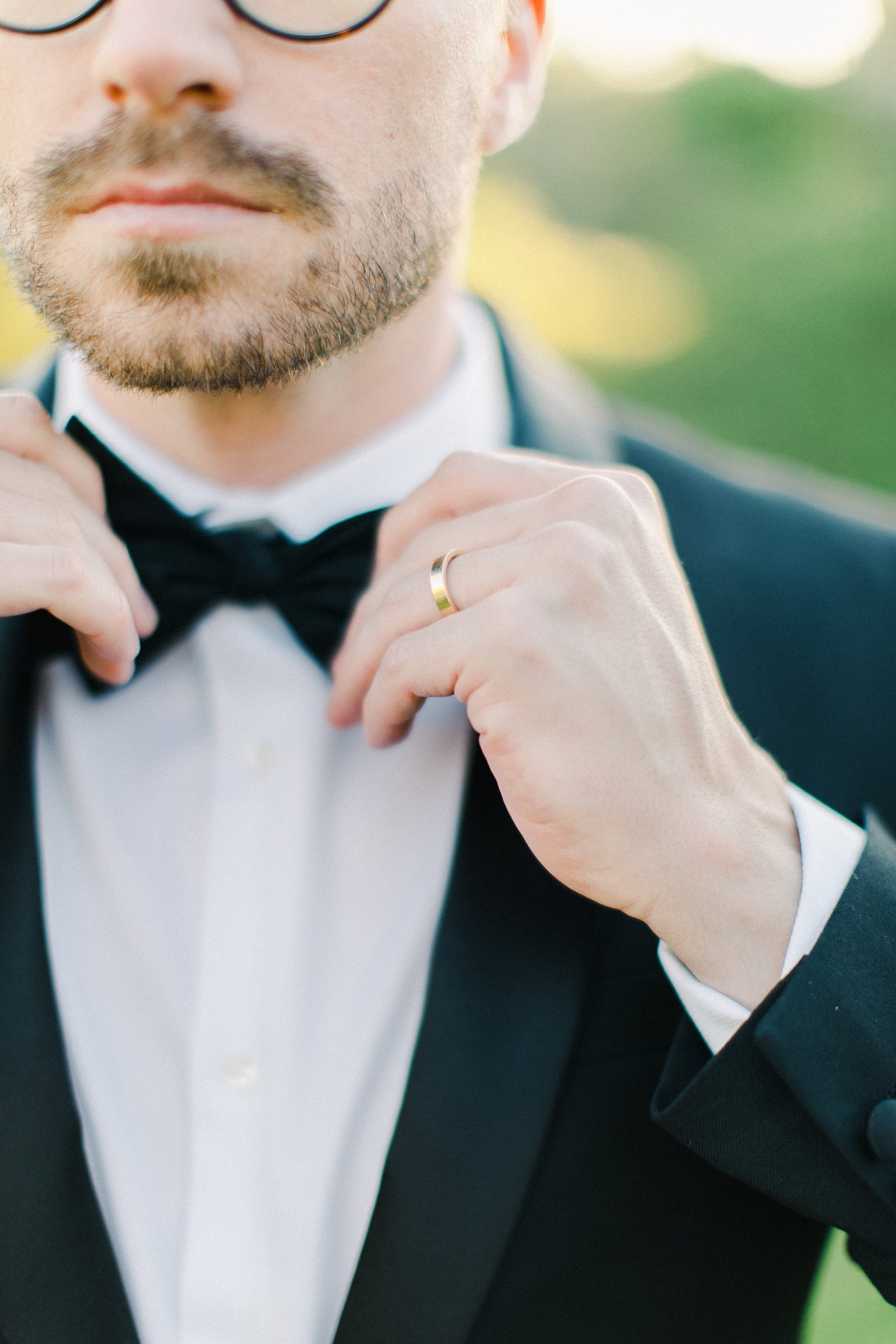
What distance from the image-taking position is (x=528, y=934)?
1396mm

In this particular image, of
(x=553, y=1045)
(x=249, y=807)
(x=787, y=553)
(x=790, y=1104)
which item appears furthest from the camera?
(x=787, y=553)

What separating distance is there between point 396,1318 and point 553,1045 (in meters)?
0.35

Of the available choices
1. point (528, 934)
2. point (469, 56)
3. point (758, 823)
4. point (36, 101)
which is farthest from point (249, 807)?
point (469, 56)

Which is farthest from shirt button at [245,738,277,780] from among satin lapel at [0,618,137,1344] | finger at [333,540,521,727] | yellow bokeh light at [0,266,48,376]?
yellow bokeh light at [0,266,48,376]

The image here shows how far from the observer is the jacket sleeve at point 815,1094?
1.19m

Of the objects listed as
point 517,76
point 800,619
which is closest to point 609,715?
point 800,619

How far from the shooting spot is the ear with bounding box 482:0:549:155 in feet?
5.55

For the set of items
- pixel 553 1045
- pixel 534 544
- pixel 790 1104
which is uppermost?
pixel 534 544

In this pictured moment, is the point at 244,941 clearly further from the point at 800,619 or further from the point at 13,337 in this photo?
the point at 13,337

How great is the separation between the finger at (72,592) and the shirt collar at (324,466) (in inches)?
14.5

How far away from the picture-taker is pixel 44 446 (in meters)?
1.37

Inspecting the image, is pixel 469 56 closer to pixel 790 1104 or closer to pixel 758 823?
pixel 758 823

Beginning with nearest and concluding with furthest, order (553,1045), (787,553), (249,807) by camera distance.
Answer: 1. (553,1045)
2. (249,807)
3. (787,553)

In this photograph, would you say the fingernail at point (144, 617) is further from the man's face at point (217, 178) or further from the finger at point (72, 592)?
the man's face at point (217, 178)
